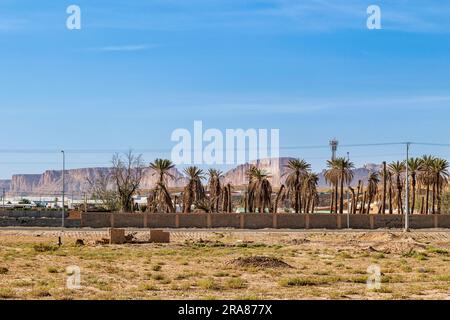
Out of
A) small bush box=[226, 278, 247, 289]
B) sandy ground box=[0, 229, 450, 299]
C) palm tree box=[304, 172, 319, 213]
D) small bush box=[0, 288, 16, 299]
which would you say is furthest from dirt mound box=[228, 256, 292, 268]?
palm tree box=[304, 172, 319, 213]

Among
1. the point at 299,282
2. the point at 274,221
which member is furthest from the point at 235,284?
the point at 274,221

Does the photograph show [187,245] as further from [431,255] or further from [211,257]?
[431,255]

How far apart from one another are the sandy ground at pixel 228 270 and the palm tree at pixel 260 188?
39.9m

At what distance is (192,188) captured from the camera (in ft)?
337

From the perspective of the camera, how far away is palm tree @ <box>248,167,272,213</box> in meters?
102

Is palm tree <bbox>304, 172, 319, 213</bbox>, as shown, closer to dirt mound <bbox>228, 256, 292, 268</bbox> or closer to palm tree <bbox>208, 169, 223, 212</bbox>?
palm tree <bbox>208, 169, 223, 212</bbox>

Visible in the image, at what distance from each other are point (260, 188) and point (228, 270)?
6812 cm

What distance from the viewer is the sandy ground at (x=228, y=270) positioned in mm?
24500

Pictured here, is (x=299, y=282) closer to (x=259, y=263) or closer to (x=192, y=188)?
(x=259, y=263)

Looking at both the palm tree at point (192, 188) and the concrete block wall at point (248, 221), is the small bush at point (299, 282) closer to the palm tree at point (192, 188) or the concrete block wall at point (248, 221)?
the concrete block wall at point (248, 221)

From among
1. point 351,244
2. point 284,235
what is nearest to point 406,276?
point 351,244

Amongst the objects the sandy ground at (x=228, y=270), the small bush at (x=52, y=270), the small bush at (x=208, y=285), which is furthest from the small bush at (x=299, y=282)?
the small bush at (x=52, y=270)

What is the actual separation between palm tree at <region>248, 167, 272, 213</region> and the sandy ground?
3992 cm
